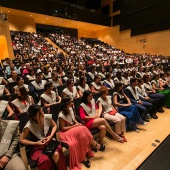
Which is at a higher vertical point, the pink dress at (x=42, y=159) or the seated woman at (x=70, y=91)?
the seated woman at (x=70, y=91)

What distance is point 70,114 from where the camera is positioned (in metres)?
1.88

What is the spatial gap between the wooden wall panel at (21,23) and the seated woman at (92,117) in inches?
469

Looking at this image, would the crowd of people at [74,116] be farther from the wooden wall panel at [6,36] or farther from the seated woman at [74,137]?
the wooden wall panel at [6,36]

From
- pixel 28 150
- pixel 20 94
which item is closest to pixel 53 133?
pixel 28 150

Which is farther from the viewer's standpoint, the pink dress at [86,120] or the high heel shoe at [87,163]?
the pink dress at [86,120]

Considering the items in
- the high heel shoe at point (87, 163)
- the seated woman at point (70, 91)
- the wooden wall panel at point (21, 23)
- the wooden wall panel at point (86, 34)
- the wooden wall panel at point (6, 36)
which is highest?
the wooden wall panel at point (86, 34)

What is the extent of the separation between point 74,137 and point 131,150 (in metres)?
0.87

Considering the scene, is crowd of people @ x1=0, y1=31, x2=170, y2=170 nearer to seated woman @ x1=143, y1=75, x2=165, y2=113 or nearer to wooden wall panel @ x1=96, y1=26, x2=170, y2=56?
seated woman @ x1=143, y1=75, x2=165, y2=113

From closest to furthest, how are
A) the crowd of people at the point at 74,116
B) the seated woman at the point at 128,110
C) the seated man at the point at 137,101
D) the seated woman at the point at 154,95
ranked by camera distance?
1. the crowd of people at the point at 74,116
2. the seated woman at the point at 128,110
3. the seated man at the point at 137,101
4. the seated woman at the point at 154,95

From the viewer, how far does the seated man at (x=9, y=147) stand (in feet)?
4.25

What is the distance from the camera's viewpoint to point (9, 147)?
139 cm

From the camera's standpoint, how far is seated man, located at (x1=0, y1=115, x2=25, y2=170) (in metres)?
1.30

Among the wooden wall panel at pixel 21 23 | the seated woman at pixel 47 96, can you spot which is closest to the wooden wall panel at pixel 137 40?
the wooden wall panel at pixel 21 23

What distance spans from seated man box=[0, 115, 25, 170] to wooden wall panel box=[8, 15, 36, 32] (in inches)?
479
